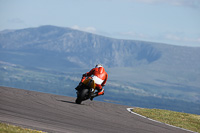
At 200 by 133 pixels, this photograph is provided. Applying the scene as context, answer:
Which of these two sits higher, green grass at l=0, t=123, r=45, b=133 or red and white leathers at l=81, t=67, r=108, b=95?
red and white leathers at l=81, t=67, r=108, b=95

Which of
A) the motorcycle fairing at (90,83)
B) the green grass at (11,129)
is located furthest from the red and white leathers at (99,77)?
the green grass at (11,129)

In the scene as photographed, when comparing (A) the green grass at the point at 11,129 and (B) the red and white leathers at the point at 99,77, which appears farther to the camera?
(B) the red and white leathers at the point at 99,77

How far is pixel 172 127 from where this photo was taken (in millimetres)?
17203

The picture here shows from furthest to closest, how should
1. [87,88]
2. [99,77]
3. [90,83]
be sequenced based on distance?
[99,77], [87,88], [90,83]

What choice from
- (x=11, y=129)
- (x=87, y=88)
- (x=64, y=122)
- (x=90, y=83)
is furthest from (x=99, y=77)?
(x=11, y=129)

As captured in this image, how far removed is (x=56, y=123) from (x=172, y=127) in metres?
5.48

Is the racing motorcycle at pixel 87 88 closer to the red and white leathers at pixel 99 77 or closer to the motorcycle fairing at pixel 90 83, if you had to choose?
the motorcycle fairing at pixel 90 83

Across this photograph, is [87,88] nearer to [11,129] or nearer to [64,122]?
[64,122]

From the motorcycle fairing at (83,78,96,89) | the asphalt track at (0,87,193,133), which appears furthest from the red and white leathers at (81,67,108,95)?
the asphalt track at (0,87,193,133)

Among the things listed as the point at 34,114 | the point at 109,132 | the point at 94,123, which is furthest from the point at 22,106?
the point at 109,132

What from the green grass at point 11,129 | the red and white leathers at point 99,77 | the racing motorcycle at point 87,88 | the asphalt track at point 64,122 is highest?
the red and white leathers at point 99,77

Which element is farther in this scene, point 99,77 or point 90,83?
point 99,77

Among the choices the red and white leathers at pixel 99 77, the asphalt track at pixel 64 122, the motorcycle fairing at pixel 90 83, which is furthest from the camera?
the red and white leathers at pixel 99 77

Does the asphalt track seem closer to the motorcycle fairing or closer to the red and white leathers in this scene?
the motorcycle fairing
